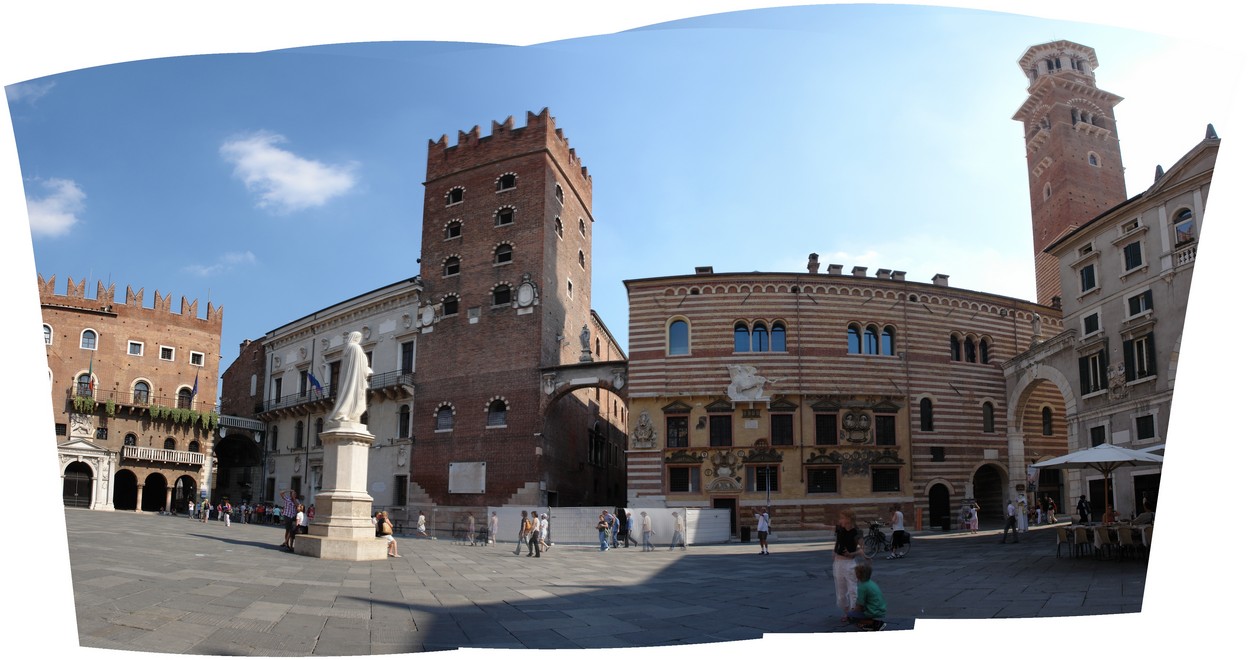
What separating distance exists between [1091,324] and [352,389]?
21974 mm

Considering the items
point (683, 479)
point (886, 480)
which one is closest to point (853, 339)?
point (886, 480)

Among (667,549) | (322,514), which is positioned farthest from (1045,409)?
(322,514)

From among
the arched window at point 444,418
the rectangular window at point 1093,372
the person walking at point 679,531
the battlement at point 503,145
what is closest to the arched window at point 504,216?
the battlement at point 503,145

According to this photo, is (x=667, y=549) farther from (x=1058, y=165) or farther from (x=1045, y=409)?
(x=1058, y=165)

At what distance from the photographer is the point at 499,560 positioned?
67.1ft

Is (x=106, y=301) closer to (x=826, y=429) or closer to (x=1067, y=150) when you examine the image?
(x=826, y=429)

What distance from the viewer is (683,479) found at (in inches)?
1280

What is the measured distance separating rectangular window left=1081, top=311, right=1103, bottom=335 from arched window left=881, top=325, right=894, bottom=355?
28.2 feet

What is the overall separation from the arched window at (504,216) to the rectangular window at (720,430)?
13485mm

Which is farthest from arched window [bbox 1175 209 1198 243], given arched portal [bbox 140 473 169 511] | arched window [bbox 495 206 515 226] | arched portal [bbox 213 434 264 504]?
arched portal [bbox 213 434 264 504]

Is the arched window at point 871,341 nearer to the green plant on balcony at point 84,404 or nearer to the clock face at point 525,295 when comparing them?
the clock face at point 525,295

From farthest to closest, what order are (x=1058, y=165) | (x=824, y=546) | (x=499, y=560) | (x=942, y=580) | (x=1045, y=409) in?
(x=1058, y=165)
(x=1045, y=409)
(x=824, y=546)
(x=499, y=560)
(x=942, y=580)

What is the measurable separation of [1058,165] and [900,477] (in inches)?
1339

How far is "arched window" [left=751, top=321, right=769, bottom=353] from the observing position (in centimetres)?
3294
